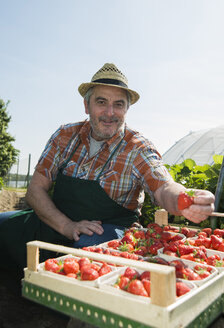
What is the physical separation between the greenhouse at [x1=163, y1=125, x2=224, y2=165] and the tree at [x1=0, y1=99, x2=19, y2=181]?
42.7ft

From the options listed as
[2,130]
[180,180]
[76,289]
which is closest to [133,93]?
[180,180]

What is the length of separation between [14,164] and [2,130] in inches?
112

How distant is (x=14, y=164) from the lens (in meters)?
25.1

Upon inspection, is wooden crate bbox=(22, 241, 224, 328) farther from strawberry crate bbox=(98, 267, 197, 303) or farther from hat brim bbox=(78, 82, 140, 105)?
hat brim bbox=(78, 82, 140, 105)

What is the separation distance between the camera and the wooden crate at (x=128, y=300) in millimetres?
1271

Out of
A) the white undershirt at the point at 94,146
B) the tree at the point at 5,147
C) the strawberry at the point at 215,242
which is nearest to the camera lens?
the strawberry at the point at 215,242

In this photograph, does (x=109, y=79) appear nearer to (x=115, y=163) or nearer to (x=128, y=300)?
(x=115, y=163)

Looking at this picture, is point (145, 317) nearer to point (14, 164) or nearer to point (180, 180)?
point (180, 180)

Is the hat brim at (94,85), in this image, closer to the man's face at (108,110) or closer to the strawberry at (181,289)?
the man's face at (108,110)

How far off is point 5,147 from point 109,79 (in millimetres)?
22564

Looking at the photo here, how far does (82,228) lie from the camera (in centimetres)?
255

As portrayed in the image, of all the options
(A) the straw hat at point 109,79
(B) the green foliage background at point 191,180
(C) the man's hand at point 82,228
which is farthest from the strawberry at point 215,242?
(A) the straw hat at point 109,79

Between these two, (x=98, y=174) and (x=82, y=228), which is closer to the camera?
(x=82, y=228)

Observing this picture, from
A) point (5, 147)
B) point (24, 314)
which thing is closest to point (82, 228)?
point (24, 314)
